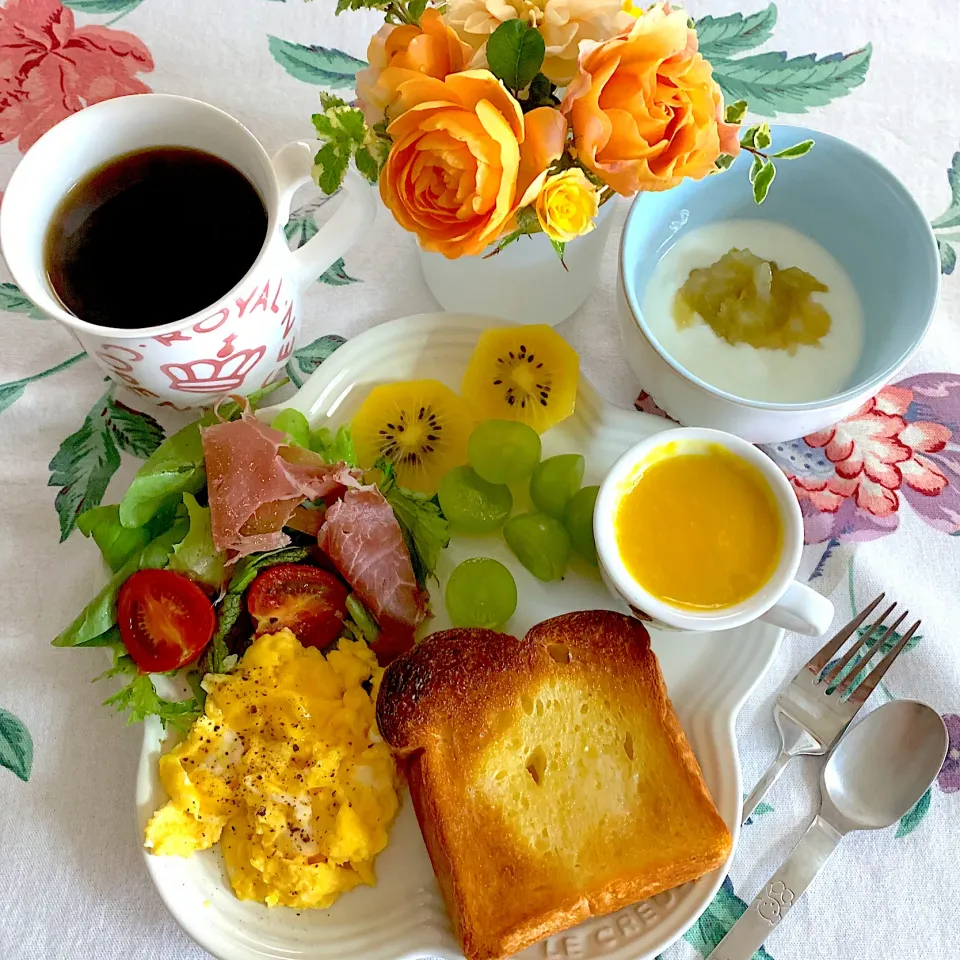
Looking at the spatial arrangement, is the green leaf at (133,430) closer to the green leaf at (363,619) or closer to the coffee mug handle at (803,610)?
the green leaf at (363,619)

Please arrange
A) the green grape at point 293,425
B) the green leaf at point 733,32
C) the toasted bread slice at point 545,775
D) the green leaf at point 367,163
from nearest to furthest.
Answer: the green leaf at point 367,163
the toasted bread slice at point 545,775
the green grape at point 293,425
the green leaf at point 733,32

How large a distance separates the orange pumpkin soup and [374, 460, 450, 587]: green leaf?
208mm

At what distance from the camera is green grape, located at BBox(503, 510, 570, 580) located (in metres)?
0.98

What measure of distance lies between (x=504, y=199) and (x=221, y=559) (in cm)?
52

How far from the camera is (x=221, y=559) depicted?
0.99 metres

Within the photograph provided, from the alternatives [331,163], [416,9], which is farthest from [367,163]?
[416,9]

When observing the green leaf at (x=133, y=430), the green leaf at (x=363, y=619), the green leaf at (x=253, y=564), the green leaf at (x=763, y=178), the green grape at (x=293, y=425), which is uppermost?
the green leaf at (x=763, y=178)

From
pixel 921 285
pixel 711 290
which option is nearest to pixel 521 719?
pixel 711 290

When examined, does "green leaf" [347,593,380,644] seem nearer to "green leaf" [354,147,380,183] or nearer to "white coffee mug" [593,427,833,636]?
"white coffee mug" [593,427,833,636]

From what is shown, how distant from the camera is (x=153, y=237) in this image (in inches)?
38.5

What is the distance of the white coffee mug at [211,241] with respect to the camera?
88 cm

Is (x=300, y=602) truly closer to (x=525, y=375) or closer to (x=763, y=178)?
(x=525, y=375)

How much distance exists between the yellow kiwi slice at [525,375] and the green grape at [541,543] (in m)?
0.12

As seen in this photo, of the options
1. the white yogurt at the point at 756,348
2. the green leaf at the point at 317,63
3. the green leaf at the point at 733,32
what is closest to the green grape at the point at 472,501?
the white yogurt at the point at 756,348
